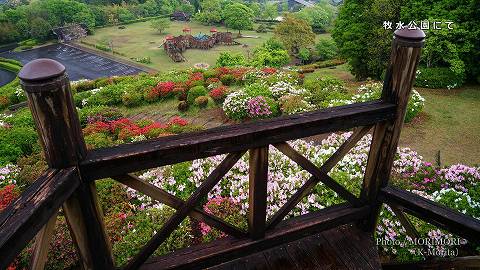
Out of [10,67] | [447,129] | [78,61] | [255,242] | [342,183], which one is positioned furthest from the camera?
[78,61]

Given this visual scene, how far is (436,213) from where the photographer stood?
9.63 feet

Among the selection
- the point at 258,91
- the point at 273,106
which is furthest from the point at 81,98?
the point at 273,106

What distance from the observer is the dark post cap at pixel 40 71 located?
1843 millimetres

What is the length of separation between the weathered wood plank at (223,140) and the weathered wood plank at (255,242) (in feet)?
3.61

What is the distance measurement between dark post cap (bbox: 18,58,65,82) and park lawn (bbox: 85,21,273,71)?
44.9 metres

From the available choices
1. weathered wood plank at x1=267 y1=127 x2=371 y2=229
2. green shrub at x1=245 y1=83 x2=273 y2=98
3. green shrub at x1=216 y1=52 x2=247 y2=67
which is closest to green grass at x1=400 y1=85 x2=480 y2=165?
green shrub at x1=245 y1=83 x2=273 y2=98

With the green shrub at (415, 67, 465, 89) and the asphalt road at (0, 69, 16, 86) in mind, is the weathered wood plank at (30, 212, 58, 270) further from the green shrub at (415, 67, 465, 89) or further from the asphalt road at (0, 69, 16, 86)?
the asphalt road at (0, 69, 16, 86)

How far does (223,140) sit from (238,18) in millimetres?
72161

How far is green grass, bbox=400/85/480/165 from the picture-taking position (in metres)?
9.68

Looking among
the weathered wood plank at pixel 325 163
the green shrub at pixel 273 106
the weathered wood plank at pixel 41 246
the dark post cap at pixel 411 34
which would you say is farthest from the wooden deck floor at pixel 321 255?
the green shrub at pixel 273 106

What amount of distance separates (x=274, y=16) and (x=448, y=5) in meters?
70.1

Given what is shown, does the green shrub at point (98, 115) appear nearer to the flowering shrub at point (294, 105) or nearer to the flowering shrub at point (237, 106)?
the flowering shrub at point (237, 106)

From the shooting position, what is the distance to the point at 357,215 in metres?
3.55

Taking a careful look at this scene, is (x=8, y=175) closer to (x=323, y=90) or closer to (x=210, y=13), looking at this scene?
(x=323, y=90)
